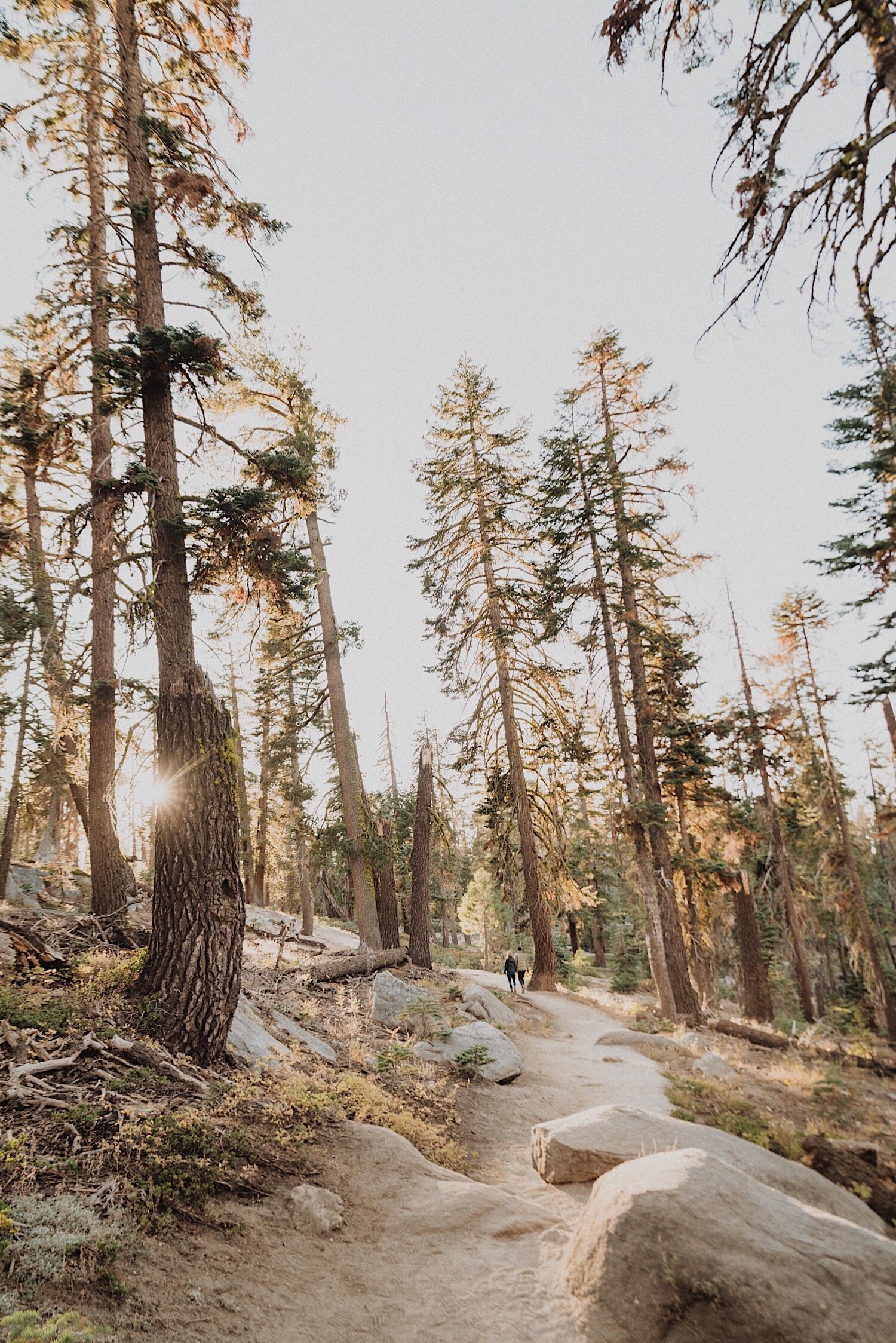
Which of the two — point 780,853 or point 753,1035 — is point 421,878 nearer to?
point 753,1035

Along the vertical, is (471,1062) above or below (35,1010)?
below

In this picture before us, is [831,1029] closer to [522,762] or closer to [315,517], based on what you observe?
[522,762]

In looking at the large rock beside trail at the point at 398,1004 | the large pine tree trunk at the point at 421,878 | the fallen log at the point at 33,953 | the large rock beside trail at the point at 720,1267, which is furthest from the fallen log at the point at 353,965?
the large rock beside trail at the point at 720,1267

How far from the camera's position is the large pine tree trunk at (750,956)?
1912cm

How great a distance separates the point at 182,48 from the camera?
27.5ft

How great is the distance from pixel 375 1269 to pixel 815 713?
2483cm

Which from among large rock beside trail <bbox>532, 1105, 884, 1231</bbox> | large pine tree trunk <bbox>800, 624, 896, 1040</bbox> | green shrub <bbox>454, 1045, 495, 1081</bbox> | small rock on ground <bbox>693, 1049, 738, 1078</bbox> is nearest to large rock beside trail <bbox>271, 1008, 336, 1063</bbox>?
green shrub <bbox>454, 1045, 495, 1081</bbox>

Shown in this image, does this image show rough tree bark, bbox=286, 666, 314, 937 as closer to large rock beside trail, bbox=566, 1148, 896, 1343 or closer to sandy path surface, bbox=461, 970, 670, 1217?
sandy path surface, bbox=461, 970, 670, 1217

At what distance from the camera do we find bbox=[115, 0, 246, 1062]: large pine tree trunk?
593 centimetres

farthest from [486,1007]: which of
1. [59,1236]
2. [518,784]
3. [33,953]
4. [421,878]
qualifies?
[59,1236]

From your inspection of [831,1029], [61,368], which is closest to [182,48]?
[61,368]

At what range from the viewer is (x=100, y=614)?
1078 cm

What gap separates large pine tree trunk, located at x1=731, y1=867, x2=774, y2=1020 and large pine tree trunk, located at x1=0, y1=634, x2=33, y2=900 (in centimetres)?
1891

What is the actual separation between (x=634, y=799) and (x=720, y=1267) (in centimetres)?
1296
